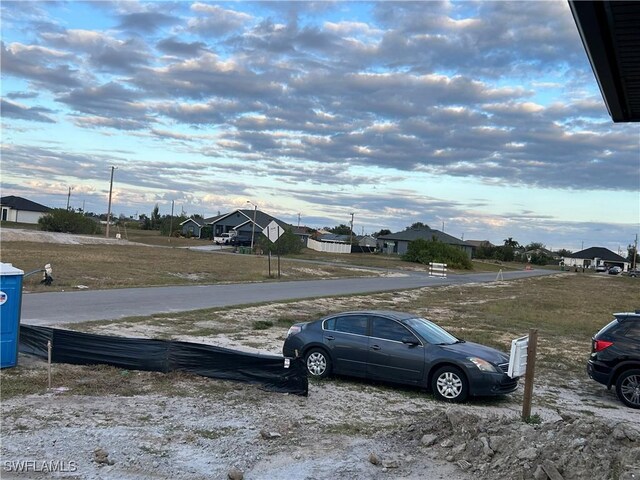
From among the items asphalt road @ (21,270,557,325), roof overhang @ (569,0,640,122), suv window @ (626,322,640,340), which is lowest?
asphalt road @ (21,270,557,325)

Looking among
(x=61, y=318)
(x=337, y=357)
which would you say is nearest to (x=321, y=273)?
(x=61, y=318)

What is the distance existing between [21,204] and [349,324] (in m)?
111

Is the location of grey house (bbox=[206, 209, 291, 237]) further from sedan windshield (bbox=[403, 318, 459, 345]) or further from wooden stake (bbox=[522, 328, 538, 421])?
wooden stake (bbox=[522, 328, 538, 421])

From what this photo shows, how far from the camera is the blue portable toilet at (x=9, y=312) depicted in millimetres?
9750

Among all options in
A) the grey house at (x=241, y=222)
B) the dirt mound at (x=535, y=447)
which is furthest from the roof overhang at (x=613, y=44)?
the grey house at (x=241, y=222)

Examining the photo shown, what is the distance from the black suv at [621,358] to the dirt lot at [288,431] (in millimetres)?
350

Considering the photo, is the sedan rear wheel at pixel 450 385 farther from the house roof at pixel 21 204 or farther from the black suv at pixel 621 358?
the house roof at pixel 21 204

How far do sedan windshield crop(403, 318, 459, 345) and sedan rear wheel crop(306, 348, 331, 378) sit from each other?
1543mm

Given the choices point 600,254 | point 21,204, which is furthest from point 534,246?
point 21,204

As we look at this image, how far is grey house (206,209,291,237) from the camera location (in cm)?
10800

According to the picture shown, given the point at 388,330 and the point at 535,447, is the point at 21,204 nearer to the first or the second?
the point at 388,330

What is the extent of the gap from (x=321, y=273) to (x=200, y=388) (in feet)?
132

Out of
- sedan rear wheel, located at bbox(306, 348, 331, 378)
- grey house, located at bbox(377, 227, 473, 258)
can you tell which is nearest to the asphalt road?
sedan rear wheel, located at bbox(306, 348, 331, 378)

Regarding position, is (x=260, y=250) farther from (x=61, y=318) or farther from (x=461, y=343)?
(x=461, y=343)
